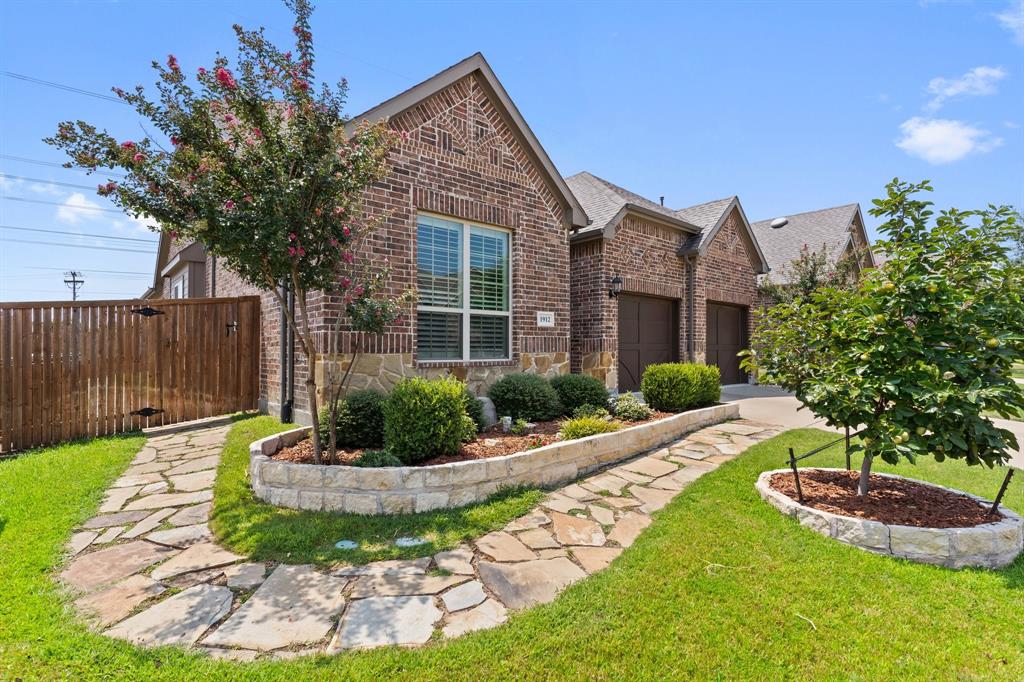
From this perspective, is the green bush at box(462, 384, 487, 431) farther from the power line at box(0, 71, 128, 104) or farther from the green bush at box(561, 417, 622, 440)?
the power line at box(0, 71, 128, 104)

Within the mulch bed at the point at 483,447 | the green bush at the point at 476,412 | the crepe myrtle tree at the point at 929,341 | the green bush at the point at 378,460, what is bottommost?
the mulch bed at the point at 483,447

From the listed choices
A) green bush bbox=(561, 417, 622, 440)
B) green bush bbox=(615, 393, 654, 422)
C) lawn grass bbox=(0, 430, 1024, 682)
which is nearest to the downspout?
green bush bbox=(615, 393, 654, 422)

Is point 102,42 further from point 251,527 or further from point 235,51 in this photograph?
point 251,527

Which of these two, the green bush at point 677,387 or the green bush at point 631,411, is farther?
the green bush at point 677,387

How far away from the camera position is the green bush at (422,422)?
14.4ft

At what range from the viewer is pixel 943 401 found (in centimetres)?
302

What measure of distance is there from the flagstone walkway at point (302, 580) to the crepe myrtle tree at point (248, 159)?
2.25m

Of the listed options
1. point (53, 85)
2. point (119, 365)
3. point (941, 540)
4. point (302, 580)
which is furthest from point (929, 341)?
point (53, 85)

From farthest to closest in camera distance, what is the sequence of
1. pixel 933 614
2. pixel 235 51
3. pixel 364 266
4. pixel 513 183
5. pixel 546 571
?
pixel 513 183, pixel 364 266, pixel 235 51, pixel 546 571, pixel 933 614

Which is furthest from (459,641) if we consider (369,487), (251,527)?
(251,527)

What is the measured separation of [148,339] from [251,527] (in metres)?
4.91

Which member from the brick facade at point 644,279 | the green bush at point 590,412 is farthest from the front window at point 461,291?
the brick facade at point 644,279

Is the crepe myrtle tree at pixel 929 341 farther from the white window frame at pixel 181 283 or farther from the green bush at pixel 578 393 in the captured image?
the white window frame at pixel 181 283

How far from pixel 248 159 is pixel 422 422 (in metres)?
2.80
